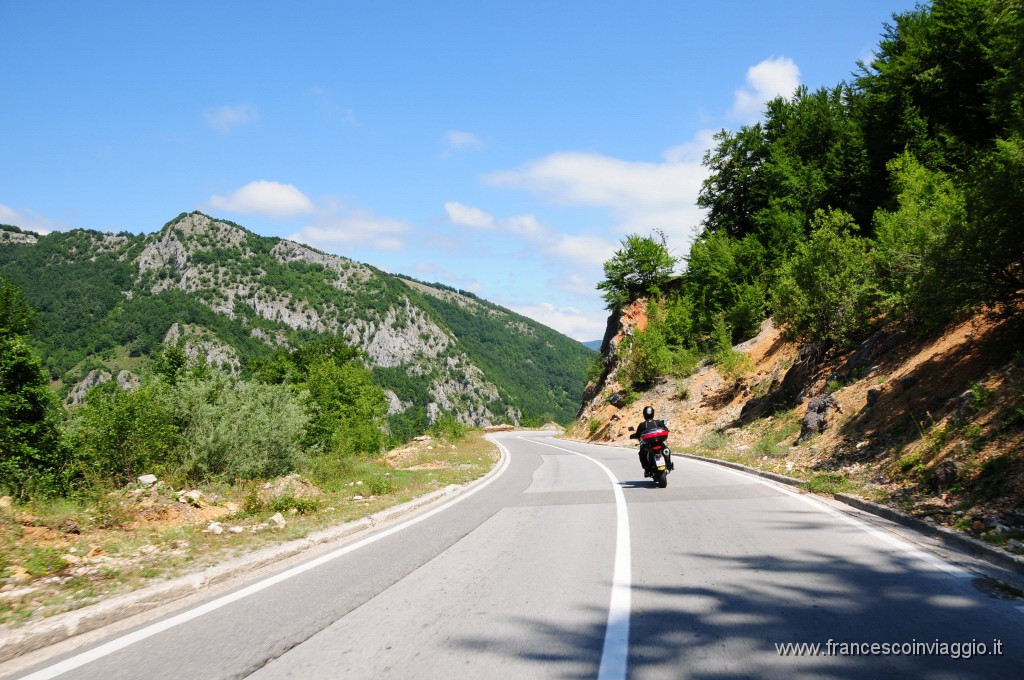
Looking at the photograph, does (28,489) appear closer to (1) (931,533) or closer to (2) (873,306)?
(1) (931,533)

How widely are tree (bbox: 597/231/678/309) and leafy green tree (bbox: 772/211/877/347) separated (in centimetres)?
2967

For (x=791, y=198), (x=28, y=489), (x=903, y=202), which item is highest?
(x=791, y=198)

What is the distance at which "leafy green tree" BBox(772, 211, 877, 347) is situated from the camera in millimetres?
20000

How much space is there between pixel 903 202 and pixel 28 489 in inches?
1101

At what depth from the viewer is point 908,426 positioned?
40.0 ft

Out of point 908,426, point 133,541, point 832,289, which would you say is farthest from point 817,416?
point 133,541

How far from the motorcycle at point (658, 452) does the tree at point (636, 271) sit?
1551 inches

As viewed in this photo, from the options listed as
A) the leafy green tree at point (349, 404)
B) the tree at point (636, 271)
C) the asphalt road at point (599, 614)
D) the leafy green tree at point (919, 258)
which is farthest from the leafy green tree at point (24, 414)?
the tree at point (636, 271)

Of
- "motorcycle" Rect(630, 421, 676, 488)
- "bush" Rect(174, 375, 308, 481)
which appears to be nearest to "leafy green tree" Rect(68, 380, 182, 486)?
"bush" Rect(174, 375, 308, 481)

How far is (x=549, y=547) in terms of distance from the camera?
7.31 metres

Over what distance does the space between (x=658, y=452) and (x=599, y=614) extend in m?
8.88

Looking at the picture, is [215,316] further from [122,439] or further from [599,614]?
[599,614]

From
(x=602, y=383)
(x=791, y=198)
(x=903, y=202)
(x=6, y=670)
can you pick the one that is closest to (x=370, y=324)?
(x=602, y=383)

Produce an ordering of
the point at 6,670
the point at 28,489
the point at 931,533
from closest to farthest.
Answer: the point at 6,670 → the point at 931,533 → the point at 28,489
